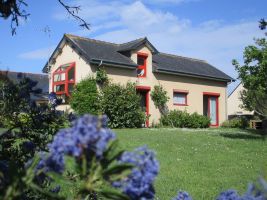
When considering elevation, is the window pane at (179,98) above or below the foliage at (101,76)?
below

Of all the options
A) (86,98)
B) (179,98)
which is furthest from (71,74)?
(179,98)

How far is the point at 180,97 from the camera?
29469mm

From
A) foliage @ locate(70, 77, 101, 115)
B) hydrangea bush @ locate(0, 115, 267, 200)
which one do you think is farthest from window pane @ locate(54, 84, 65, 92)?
hydrangea bush @ locate(0, 115, 267, 200)

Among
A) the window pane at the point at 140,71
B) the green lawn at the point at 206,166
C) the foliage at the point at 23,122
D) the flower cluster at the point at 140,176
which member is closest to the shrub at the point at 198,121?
the window pane at the point at 140,71

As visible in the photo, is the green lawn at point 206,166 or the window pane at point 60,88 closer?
the green lawn at point 206,166

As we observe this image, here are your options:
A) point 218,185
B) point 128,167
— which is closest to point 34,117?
point 128,167

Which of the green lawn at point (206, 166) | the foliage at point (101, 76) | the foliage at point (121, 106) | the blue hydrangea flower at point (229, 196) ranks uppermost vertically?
the foliage at point (101, 76)

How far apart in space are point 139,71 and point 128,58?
115cm

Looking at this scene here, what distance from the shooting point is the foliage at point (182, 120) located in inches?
1061

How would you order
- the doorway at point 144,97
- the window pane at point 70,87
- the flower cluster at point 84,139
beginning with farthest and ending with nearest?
the doorway at point 144,97 → the window pane at point 70,87 → the flower cluster at point 84,139

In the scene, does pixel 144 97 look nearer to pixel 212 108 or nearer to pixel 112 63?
pixel 112 63

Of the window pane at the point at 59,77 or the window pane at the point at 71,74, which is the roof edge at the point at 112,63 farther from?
the window pane at the point at 59,77

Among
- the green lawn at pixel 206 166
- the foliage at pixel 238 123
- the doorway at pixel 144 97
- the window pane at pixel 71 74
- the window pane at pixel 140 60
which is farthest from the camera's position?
the foliage at pixel 238 123

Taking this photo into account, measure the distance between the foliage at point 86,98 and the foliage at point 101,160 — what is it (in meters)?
21.8
